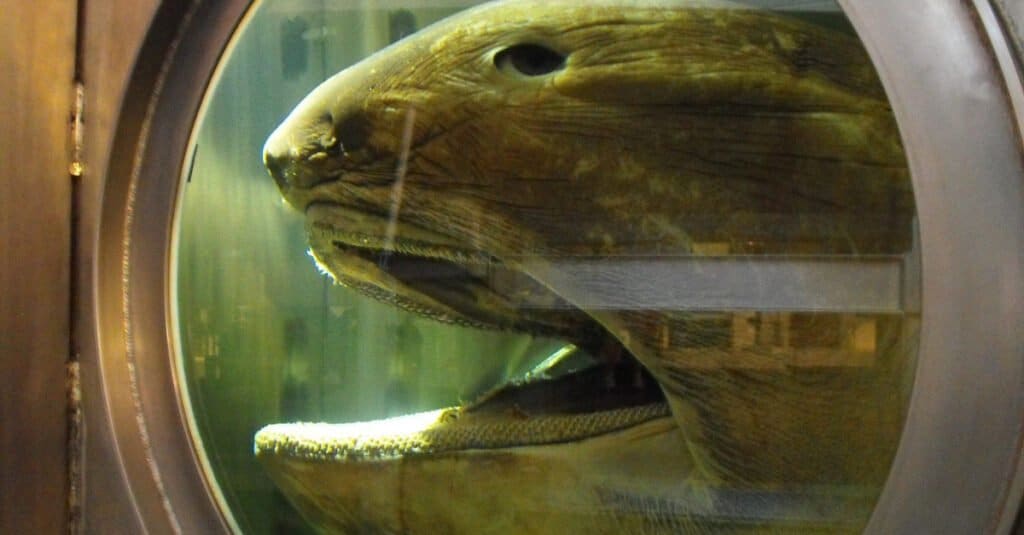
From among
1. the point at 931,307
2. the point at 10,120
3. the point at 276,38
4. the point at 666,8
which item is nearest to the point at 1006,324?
the point at 931,307

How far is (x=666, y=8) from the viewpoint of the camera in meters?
0.69

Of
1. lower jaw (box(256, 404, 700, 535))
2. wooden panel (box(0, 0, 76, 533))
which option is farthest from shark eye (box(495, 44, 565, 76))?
wooden panel (box(0, 0, 76, 533))

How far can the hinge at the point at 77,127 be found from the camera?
817 mm

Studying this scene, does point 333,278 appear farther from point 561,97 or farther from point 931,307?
point 931,307

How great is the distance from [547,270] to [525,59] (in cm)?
15

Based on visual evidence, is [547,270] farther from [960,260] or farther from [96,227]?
[96,227]

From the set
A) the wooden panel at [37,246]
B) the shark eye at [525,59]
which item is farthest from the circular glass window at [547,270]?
the wooden panel at [37,246]

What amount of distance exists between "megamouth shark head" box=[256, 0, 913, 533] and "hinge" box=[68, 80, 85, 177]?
0.17 metres

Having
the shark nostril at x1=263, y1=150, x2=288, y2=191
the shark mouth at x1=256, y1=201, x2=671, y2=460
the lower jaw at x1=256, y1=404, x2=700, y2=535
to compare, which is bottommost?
the lower jaw at x1=256, y1=404, x2=700, y2=535

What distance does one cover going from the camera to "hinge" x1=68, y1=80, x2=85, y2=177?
0.82 metres

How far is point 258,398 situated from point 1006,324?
0.58 m

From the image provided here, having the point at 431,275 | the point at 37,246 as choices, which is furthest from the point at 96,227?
the point at 431,275

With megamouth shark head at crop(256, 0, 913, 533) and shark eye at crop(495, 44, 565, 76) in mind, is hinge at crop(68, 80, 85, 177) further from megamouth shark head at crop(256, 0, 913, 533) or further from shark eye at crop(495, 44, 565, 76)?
shark eye at crop(495, 44, 565, 76)

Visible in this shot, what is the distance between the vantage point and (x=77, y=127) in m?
0.82
